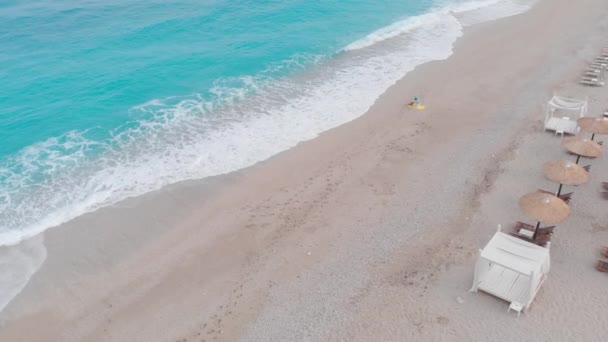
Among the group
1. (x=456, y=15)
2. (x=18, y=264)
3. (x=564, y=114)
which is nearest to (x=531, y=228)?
(x=564, y=114)

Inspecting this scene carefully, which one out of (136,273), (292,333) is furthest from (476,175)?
(136,273)

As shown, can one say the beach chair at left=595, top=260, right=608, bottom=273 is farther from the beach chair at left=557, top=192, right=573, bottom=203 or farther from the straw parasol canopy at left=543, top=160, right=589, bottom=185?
the beach chair at left=557, top=192, right=573, bottom=203

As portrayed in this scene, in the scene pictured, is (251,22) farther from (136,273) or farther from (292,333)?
(292,333)

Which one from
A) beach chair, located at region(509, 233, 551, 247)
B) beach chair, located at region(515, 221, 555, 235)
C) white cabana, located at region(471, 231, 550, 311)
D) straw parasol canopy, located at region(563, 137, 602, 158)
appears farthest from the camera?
straw parasol canopy, located at region(563, 137, 602, 158)

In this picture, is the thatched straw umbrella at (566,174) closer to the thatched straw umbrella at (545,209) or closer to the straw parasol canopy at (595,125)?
the thatched straw umbrella at (545,209)

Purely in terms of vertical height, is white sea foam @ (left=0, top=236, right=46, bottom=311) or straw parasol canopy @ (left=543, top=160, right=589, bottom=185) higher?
straw parasol canopy @ (left=543, top=160, right=589, bottom=185)

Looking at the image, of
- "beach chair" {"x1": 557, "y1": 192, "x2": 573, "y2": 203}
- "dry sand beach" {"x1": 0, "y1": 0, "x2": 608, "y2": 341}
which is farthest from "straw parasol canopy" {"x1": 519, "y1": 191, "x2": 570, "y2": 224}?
"beach chair" {"x1": 557, "y1": 192, "x2": 573, "y2": 203}
